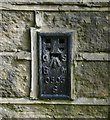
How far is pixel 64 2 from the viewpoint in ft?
5.25

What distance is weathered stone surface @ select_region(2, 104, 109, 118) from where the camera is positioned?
1.67 meters

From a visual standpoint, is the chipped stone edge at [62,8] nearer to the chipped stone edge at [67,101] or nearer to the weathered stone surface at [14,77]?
the weathered stone surface at [14,77]

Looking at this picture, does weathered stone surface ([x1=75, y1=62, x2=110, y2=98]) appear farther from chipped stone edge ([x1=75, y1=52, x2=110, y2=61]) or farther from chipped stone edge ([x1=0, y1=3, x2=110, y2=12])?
A: chipped stone edge ([x1=0, y1=3, x2=110, y2=12])

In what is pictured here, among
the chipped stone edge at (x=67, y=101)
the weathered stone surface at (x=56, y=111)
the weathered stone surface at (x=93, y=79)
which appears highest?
the weathered stone surface at (x=93, y=79)

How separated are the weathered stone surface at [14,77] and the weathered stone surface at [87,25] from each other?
24cm

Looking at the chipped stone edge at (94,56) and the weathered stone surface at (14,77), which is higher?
the chipped stone edge at (94,56)

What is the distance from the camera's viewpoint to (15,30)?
1.62 m

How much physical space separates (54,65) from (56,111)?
9.2 inches

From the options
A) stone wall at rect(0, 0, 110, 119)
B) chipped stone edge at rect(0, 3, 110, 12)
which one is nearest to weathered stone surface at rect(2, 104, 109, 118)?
stone wall at rect(0, 0, 110, 119)

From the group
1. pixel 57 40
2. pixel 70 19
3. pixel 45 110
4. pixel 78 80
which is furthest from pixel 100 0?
pixel 45 110

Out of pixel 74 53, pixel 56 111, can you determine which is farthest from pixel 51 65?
pixel 56 111

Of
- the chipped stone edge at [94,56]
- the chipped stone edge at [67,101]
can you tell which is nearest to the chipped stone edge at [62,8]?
the chipped stone edge at [94,56]

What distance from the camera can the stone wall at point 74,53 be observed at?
1.61 m

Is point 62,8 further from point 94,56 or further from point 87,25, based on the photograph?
point 94,56
